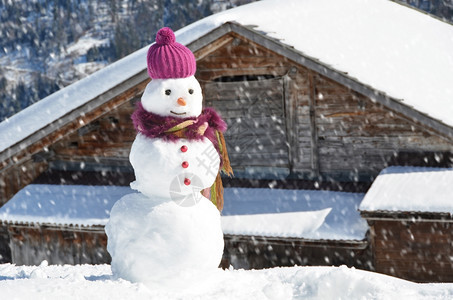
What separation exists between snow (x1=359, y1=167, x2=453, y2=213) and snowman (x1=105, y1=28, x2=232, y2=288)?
3.37 metres

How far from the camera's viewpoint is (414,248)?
8.22 m

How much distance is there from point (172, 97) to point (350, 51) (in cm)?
739

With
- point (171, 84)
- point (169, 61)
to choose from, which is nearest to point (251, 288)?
point (171, 84)

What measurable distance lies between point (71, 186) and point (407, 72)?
19.5 ft

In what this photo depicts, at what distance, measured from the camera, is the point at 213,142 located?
505 centimetres

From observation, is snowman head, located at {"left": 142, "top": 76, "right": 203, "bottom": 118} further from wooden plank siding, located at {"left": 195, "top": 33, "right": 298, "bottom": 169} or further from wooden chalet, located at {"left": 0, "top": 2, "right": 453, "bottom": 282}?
wooden plank siding, located at {"left": 195, "top": 33, "right": 298, "bottom": 169}

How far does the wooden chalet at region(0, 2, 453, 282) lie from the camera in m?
9.04

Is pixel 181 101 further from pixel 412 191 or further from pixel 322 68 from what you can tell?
pixel 322 68

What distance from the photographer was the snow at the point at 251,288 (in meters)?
4.33

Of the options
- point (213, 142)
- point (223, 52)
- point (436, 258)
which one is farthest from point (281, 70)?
point (213, 142)

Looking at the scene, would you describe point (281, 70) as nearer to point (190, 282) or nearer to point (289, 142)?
point (289, 142)

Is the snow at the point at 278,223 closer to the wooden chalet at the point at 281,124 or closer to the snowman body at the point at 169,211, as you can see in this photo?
the wooden chalet at the point at 281,124

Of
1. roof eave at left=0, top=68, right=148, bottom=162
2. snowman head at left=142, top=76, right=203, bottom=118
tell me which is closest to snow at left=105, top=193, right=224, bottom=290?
snowman head at left=142, top=76, right=203, bottom=118

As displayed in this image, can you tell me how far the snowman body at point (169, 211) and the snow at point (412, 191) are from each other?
3.35 meters
